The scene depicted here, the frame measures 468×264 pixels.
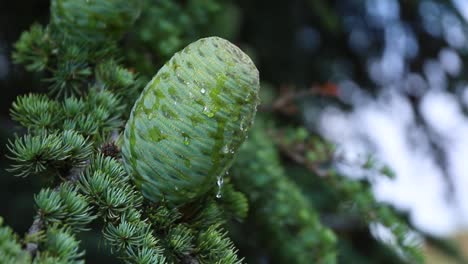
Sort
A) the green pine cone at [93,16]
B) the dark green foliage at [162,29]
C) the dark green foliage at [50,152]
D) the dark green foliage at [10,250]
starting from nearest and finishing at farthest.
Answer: the dark green foliage at [10,250], the dark green foliage at [50,152], the green pine cone at [93,16], the dark green foliage at [162,29]

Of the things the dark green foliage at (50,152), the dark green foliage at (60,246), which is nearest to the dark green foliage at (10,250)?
the dark green foliage at (60,246)

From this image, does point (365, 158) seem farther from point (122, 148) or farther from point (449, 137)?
point (449, 137)

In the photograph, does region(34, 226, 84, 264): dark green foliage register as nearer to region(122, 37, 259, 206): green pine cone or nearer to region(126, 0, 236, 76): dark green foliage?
region(122, 37, 259, 206): green pine cone

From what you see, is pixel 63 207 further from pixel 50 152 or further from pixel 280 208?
pixel 280 208

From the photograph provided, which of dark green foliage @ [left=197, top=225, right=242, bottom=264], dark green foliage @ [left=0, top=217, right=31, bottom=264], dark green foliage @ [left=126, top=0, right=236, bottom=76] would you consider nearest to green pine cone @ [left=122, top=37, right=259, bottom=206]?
dark green foliage @ [left=197, top=225, right=242, bottom=264]

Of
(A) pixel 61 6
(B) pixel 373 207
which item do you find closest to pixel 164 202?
(A) pixel 61 6

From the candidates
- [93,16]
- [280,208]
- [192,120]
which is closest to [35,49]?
[93,16]

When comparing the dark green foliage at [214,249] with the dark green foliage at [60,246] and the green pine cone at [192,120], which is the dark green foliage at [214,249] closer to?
the green pine cone at [192,120]
